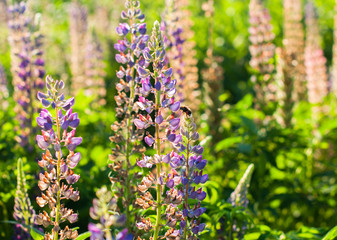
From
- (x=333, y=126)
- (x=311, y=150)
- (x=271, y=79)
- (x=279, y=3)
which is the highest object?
(x=279, y=3)

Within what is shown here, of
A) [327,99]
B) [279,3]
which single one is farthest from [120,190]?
[279,3]

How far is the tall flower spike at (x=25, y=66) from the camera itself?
11.9 feet

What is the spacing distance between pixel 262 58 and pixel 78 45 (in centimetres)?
318

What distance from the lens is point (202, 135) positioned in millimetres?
3906

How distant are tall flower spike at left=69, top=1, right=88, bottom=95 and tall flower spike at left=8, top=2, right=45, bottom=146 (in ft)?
6.42

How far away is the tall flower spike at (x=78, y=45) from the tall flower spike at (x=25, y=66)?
1.96m

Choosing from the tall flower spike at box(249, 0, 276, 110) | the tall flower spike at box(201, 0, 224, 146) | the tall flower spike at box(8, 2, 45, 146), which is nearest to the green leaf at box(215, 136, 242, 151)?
the tall flower spike at box(201, 0, 224, 146)

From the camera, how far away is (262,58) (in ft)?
13.9

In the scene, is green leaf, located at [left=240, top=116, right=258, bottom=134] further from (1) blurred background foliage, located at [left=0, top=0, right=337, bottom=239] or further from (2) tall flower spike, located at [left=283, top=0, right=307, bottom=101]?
(2) tall flower spike, located at [left=283, top=0, right=307, bottom=101]

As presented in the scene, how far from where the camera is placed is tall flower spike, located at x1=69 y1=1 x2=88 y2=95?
6016 mm

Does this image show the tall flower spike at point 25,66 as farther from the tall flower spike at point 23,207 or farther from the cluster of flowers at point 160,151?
the cluster of flowers at point 160,151

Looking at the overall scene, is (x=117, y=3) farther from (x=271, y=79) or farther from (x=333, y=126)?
(x=333, y=126)

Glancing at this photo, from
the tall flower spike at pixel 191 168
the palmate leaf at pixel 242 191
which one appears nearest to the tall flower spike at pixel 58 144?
the tall flower spike at pixel 191 168

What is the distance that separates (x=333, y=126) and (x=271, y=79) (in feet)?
2.47
